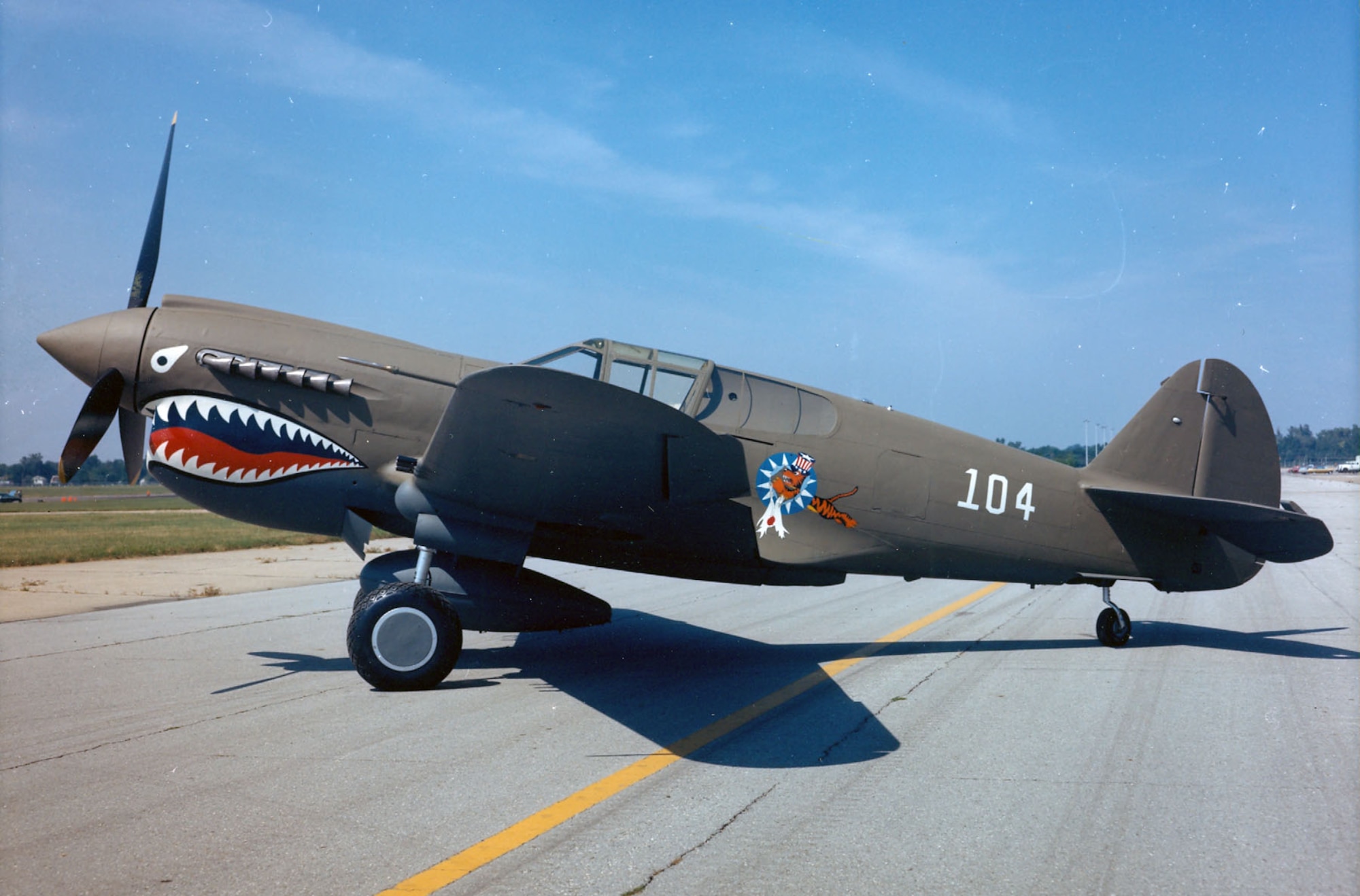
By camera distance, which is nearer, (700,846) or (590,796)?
(700,846)

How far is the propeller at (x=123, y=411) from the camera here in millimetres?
6188

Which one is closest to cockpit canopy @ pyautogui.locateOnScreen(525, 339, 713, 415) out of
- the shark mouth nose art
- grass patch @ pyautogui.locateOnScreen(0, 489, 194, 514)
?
the shark mouth nose art

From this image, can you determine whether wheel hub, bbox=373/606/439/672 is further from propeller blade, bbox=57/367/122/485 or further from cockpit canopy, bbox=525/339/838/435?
propeller blade, bbox=57/367/122/485

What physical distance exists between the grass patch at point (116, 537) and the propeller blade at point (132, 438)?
3.92 feet

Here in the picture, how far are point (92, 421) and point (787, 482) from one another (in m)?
5.14

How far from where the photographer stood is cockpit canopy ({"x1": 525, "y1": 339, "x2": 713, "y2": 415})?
6.34 metres

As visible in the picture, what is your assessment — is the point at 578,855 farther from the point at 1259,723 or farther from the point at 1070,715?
the point at 1259,723

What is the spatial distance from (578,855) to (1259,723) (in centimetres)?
407

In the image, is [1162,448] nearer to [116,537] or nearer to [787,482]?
[787,482]

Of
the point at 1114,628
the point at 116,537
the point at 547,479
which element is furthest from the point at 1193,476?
the point at 116,537

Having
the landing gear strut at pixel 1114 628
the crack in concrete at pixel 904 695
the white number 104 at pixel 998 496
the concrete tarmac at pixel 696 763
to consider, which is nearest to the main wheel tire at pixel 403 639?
the concrete tarmac at pixel 696 763

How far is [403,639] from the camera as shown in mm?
5750

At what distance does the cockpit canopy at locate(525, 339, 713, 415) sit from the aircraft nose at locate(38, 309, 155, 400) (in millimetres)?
2824

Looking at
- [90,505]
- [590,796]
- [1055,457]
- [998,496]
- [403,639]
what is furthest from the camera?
[1055,457]
